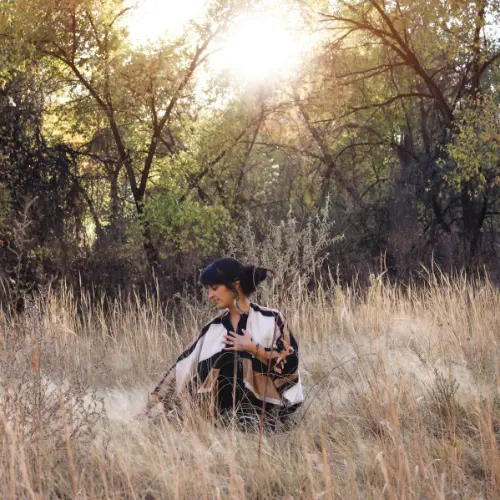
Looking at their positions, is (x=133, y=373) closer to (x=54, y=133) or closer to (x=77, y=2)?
(x=77, y=2)

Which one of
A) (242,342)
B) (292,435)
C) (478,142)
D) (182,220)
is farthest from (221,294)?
(478,142)

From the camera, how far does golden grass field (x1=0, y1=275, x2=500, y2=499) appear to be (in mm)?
2660

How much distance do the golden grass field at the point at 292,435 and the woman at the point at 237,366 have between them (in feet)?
0.62

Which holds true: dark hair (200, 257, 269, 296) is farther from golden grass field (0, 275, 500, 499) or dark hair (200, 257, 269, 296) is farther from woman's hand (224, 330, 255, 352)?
golden grass field (0, 275, 500, 499)

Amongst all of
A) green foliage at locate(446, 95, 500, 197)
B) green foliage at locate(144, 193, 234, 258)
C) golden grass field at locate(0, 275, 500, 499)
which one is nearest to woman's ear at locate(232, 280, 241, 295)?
golden grass field at locate(0, 275, 500, 499)

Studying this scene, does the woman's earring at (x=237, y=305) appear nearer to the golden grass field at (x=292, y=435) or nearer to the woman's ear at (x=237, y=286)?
the woman's ear at (x=237, y=286)

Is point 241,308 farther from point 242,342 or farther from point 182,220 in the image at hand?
point 182,220

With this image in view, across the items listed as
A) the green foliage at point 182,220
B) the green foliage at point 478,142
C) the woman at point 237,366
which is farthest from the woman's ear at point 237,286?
the green foliage at point 478,142

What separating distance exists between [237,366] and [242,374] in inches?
2.8

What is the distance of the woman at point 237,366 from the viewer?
4109 millimetres

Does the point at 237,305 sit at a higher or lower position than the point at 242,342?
higher

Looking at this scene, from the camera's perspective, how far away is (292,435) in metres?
3.71

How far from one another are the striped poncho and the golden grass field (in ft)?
0.63

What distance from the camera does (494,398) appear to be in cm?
417
